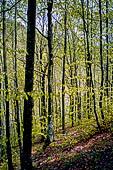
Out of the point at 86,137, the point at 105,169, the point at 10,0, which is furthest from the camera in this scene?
the point at 86,137

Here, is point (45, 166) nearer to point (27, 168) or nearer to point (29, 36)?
point (27, 168)

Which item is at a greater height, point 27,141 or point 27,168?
point 27,141

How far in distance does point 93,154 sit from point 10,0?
718 cm

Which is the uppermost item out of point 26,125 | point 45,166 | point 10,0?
point 10,0

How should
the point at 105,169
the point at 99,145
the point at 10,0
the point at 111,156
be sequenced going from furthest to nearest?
the point at 10,0
the point at 99,145
the point at 111,156
the point at 105,169

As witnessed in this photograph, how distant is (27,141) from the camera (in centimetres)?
386

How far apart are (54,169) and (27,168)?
2.02 meters

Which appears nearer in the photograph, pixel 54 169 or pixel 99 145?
pixel 54 169

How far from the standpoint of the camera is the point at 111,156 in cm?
479

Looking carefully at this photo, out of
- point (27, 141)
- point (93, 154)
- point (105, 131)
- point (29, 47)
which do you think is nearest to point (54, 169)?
point (93, 154)

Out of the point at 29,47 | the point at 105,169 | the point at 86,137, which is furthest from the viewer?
the point at 86,137

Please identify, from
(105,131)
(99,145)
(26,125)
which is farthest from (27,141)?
(105,131)

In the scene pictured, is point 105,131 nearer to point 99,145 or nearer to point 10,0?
point 99,145

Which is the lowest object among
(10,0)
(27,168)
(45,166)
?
(45,166)
